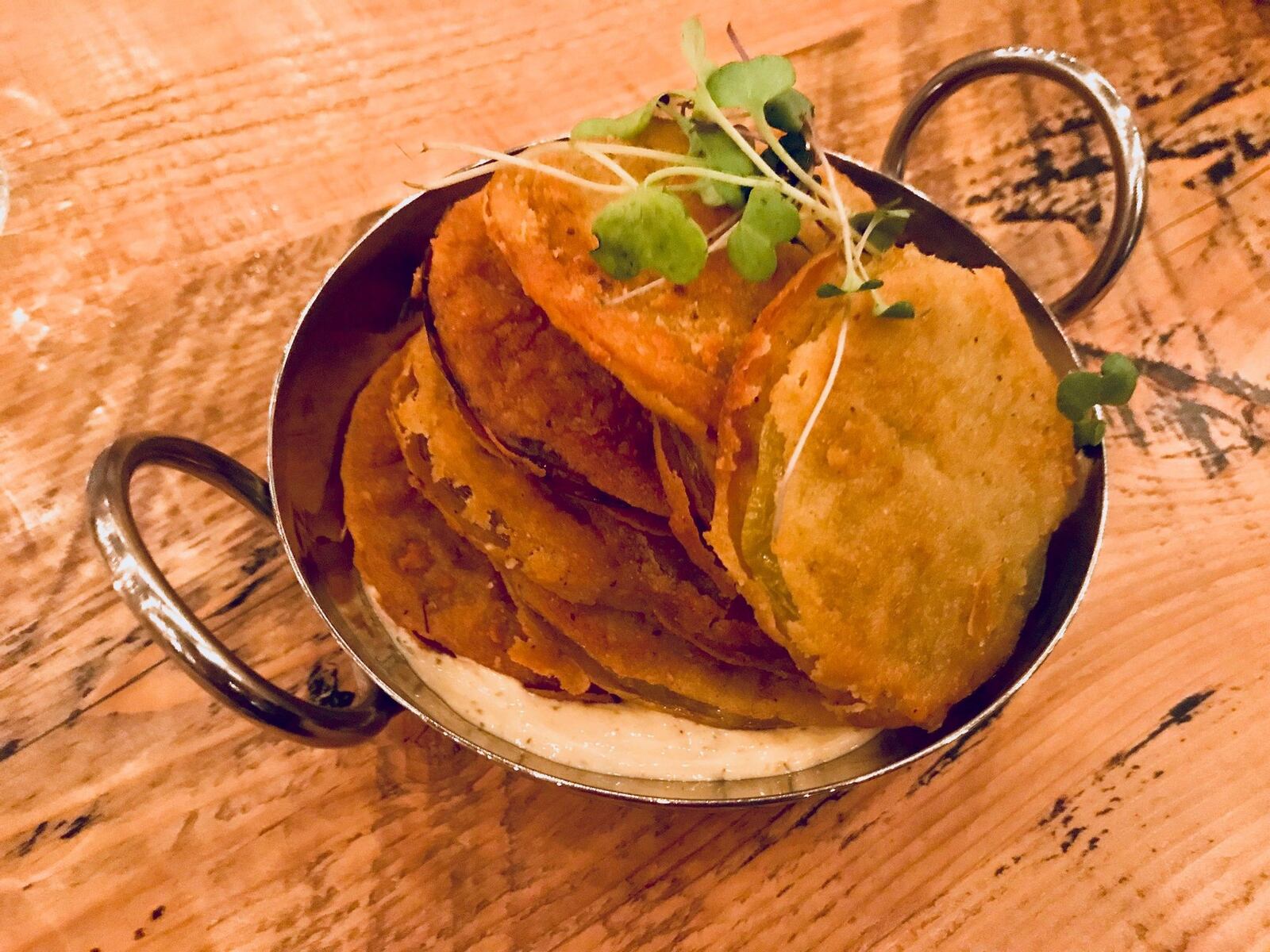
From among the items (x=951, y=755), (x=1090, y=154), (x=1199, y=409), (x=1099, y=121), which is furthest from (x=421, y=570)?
(x=1090, y=154)

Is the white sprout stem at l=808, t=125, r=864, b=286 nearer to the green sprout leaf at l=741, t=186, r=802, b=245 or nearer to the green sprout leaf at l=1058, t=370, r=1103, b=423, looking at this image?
the green sprout leaf at l=741, t=186, r=802, b=245

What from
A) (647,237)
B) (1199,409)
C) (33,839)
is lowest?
(1199,409)

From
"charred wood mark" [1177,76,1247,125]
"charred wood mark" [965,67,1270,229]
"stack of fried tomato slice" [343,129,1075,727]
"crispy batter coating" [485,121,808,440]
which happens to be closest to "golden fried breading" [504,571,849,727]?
"stack of fried tomato slice" [343,129,1075,727]

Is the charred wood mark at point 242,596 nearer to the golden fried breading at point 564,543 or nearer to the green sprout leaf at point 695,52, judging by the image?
the golden fried breading at point 564,543

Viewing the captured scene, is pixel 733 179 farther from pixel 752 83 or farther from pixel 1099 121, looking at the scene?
pixel 1099 121

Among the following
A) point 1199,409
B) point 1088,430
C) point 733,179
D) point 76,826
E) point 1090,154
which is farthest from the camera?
point 1090,154

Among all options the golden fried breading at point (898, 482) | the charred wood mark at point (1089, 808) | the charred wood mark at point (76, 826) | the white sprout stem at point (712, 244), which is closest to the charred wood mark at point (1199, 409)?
the charred wood mark at point (1089, 808)
